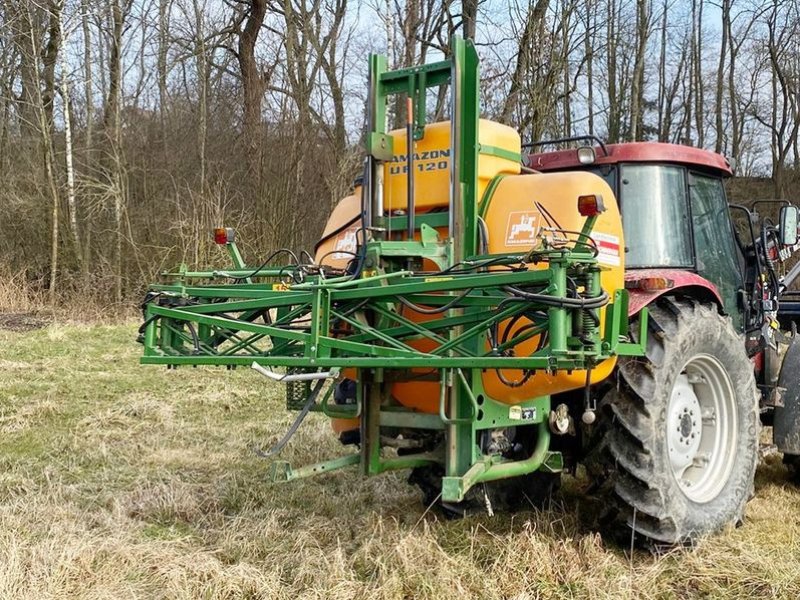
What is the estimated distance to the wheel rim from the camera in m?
4.14

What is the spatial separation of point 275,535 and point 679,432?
6.73ft

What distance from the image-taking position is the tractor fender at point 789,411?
4.94 metres

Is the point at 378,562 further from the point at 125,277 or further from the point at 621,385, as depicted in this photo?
the point at 125,277

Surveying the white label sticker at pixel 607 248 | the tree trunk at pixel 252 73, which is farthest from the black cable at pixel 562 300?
the tree trunk at pixel 252 73

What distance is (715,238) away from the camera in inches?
198

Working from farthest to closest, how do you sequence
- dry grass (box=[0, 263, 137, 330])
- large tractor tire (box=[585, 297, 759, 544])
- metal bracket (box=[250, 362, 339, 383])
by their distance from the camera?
1. dry grass (box=[0, 263, 137, 330])
2. large tractor tire (box=[585, 297, 759, 544])
3. metal bracket (box=[250, 362, 339, 383])

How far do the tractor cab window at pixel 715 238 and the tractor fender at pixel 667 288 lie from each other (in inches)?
14.9

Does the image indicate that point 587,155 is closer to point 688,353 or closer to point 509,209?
point 509,209

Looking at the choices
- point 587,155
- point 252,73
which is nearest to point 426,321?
point 587,155

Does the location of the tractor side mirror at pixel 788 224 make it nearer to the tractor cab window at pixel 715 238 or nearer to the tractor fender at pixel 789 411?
the tractor cab window at pixel 715 238

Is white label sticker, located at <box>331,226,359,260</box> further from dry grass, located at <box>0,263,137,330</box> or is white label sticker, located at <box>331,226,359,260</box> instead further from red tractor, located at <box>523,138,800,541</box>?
dry grass, located at <box>0,263,137,330</box>

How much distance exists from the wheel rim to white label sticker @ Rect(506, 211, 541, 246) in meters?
1.13

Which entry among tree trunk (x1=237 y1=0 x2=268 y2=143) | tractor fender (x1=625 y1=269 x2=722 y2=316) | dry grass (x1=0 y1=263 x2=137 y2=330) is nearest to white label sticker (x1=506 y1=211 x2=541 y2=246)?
tractor fender (x1=625 y1=269 x2=722 y2=316)

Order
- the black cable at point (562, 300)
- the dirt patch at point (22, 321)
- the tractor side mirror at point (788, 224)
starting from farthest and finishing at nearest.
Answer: the dirt patch at point (22, 321), the tractor side mirror at point (788, 224), the black cable at point (562, 300)
